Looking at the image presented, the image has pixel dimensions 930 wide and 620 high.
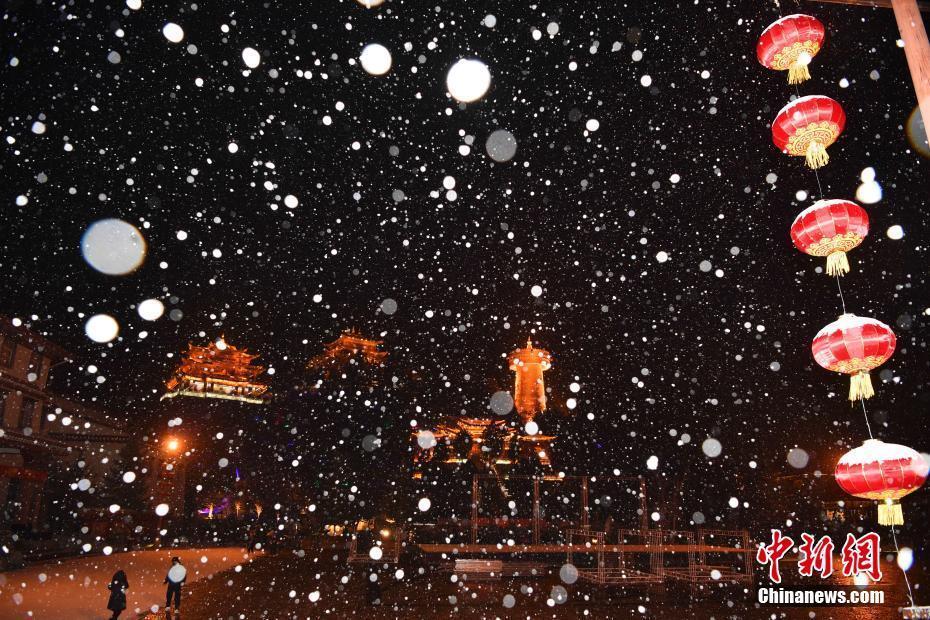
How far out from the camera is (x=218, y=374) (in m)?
42.3

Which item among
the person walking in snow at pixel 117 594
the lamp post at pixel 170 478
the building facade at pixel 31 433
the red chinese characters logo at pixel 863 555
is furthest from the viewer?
the lamp post at pixel 170 478

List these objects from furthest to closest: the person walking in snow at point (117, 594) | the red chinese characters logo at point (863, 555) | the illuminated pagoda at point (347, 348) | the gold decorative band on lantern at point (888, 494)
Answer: the illuminated pagoda at point (347, 348)
the red chinese characters logo at point (863, 555)
the person walking in snow at point (117, 594)
the gold decorative band on lantern at point (888, 494)

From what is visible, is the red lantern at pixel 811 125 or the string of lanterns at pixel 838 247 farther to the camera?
the red lantern at pixel 811 125

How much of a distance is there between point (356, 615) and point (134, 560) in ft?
35.4

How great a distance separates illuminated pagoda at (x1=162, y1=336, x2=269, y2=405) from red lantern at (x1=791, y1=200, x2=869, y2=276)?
38.2 m

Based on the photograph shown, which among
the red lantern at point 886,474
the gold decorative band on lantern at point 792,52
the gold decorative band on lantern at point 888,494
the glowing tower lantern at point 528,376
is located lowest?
the gold decorative band on lantern at point 888,494

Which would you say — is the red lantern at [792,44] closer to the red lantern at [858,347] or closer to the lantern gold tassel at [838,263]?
the lantern gold tassel at [838,263]

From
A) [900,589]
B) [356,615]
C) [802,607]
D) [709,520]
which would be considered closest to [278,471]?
[356,615]

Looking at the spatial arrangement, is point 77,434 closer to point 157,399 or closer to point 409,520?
point 157,399

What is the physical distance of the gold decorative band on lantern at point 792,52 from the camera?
538 cm

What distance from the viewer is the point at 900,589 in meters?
13.3

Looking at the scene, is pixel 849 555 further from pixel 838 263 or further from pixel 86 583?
pixel 86 583

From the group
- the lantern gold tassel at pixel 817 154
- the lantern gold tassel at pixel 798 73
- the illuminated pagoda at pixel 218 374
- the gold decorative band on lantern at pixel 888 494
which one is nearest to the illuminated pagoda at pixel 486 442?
the gold decorative band on lantern at pixel 888 494

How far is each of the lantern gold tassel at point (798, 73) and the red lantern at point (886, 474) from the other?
3671 mm
